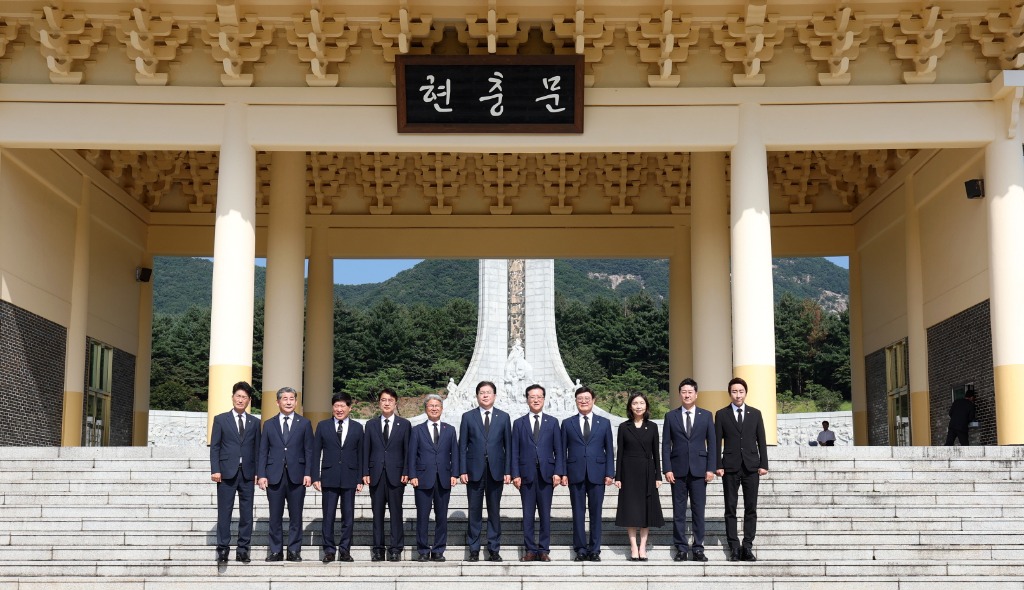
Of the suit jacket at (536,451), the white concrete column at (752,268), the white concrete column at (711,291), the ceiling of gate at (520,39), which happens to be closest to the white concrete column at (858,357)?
the white concrete column at (711,291)

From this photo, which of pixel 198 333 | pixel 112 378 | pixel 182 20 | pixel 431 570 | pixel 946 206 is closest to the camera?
pixel 431 570

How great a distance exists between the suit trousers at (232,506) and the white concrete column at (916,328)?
869cm

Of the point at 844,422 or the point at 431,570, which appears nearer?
the point at 431,570

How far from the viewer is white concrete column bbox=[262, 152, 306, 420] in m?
12.8

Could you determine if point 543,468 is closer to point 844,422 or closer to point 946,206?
point 946,206

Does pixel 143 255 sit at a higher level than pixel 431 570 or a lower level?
higher

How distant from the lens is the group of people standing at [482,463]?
7578 mm

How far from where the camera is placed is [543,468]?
7727 mm

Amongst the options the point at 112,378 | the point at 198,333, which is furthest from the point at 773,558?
the point at 198,333

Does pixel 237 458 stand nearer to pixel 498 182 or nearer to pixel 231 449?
pixel 231 449

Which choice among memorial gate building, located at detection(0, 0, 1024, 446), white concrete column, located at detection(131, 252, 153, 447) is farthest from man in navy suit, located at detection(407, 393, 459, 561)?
white concrete column, located at detection(131, 252, 153, 447)

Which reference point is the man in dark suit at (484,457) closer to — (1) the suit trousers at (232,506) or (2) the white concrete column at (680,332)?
(1) the suit trousers at (232,506)

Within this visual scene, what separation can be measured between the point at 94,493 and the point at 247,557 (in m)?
2.02

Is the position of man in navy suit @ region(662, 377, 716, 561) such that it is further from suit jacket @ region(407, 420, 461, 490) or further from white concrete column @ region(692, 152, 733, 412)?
white concrete column @ region(692, 152, 733, 412)
